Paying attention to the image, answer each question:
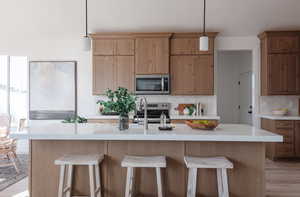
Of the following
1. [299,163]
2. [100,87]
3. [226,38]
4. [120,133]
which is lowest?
[299,163]

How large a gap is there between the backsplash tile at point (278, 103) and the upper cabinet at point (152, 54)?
90.2 inches

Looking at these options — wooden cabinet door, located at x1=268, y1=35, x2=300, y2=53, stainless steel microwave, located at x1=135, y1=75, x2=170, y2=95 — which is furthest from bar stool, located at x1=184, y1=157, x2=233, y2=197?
wooden cabinet door, located at x1=268, y1=35, x2=300, y2=53

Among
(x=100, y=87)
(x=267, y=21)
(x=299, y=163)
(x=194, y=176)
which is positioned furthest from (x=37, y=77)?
(x=299, y=163)

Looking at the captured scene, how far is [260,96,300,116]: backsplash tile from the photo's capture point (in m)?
5.55

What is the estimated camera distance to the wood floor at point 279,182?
3.33 meters

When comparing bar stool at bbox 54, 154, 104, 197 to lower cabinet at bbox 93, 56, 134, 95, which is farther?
lower cabinet at bbox 93, 56, 134, 95

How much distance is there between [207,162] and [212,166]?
0.09 m

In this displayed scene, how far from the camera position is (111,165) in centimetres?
276

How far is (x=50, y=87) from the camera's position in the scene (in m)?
5.66

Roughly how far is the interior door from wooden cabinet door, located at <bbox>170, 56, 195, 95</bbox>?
235cm

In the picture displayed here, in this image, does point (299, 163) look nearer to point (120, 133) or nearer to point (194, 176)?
point (194, 176)

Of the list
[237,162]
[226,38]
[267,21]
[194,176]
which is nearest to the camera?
[194,176]

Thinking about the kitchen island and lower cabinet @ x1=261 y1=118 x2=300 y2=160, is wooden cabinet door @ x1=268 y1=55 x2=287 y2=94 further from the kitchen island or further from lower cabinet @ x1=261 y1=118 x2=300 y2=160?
the kitchen island

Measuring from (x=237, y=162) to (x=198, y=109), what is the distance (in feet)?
→ 9.26
